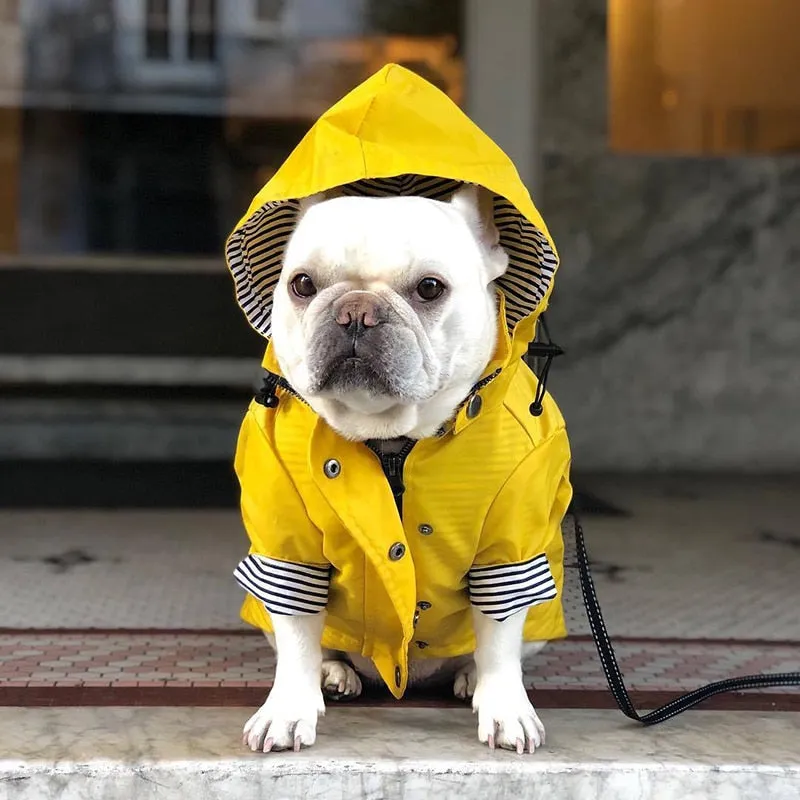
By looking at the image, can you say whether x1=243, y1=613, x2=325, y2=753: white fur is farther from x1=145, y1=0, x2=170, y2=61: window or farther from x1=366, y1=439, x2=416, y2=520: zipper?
x1=145, y1=0, x2=170, y2=61: window

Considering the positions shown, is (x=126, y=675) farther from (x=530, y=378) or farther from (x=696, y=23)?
(x=696, y=23)

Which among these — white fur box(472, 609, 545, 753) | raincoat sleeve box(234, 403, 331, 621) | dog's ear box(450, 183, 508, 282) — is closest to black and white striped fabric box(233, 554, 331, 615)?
raincoat sleeve box(234, 403, 331, 621)

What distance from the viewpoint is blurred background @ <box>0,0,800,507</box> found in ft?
13.0

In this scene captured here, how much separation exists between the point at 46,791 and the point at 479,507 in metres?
0.62

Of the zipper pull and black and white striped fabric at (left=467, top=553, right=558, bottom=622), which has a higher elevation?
the zipper pull

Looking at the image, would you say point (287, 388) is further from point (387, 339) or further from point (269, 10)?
point (269, 10)

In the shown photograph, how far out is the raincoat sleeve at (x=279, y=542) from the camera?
1426mm

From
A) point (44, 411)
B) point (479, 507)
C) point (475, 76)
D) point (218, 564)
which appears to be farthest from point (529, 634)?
point (44, 411)

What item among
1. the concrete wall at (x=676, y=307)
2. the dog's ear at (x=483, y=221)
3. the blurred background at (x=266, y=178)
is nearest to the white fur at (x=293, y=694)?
the dog's ear at (x=483, y=221)

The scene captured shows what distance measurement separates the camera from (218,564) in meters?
2.53

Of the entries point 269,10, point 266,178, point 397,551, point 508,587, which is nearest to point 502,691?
point 508,587

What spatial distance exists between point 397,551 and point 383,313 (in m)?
0.29

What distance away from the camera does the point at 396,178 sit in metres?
1.54

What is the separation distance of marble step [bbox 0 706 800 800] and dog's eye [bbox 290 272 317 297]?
0.56m
